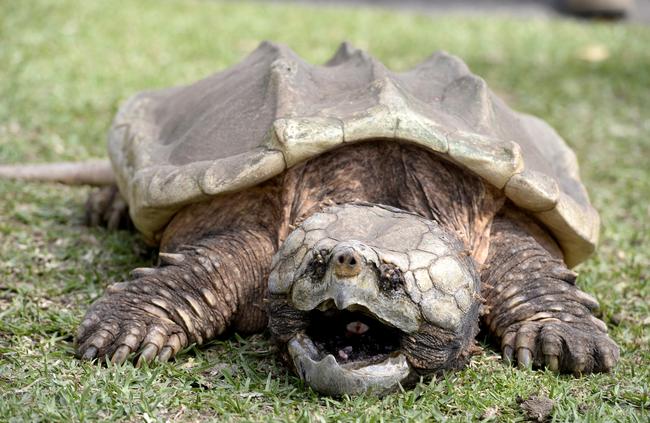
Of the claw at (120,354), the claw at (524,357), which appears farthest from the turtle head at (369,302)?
the claw at (120,354)

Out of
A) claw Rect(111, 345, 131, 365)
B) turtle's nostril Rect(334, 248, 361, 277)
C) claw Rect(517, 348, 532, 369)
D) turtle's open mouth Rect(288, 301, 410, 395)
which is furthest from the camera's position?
claw Rect(517, 348, 532, 369)

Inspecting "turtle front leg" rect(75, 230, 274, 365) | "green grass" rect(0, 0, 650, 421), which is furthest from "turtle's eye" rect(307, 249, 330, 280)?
"turtle front leg" rect(75, 230, 274, 365)

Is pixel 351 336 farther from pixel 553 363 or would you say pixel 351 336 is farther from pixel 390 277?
pixel 553 363

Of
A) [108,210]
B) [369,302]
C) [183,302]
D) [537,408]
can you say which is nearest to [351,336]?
[369,302]

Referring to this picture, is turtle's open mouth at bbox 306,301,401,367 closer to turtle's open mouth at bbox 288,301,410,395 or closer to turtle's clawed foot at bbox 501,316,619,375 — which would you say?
turtle's open mouth at bbox 288,301,410,395

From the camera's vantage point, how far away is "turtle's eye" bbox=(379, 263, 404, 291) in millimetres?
2895

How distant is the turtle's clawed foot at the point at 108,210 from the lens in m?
4.89

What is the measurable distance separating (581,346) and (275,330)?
1.12 metres

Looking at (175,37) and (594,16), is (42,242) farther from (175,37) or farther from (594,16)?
(594,16)

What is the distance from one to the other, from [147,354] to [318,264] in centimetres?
77

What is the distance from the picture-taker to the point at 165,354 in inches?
131

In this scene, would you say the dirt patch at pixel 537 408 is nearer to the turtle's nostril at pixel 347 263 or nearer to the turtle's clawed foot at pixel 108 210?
the turtle's nostril at pixel 347 263

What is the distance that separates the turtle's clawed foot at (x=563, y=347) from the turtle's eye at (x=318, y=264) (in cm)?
92

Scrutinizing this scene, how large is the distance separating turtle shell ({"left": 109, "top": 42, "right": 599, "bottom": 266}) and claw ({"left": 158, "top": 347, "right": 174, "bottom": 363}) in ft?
2.15
